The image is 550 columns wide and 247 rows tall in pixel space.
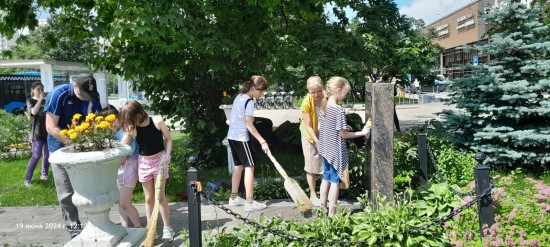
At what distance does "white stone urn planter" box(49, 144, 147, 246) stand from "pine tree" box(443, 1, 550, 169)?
5374 mm

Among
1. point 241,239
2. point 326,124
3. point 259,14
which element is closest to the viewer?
point 241,239

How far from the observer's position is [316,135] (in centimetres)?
559

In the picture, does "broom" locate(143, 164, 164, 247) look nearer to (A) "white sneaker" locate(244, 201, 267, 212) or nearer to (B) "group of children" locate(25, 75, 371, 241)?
(B) "group of children" locate(25, 75, 371, 241)

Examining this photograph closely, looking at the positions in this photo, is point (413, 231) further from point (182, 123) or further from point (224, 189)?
point (182, 123)

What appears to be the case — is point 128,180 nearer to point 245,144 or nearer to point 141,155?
point 141,155

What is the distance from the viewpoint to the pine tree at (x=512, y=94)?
674 cm

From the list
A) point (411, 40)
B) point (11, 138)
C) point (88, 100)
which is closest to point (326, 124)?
point (88, 100)

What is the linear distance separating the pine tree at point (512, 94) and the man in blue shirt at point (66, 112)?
5501 mm

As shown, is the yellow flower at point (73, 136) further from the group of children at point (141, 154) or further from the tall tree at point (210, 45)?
the tall tree at point (210, 45)

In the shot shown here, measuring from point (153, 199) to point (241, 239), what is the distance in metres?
1.51

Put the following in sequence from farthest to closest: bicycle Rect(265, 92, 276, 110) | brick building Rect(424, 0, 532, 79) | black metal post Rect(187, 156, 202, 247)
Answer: brick building Rect(424, 0, 532, 79) → bicycle Rect(265, 92, 276, 110) → black metal post Rect(187, 156, 202, 247)

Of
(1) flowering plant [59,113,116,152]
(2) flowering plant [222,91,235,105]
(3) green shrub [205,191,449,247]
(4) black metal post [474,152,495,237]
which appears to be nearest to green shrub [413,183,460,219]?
(3) green shrub [205,191,449,247]

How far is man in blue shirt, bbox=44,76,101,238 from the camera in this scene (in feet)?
14.9

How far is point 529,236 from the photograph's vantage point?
3553 millimetres
